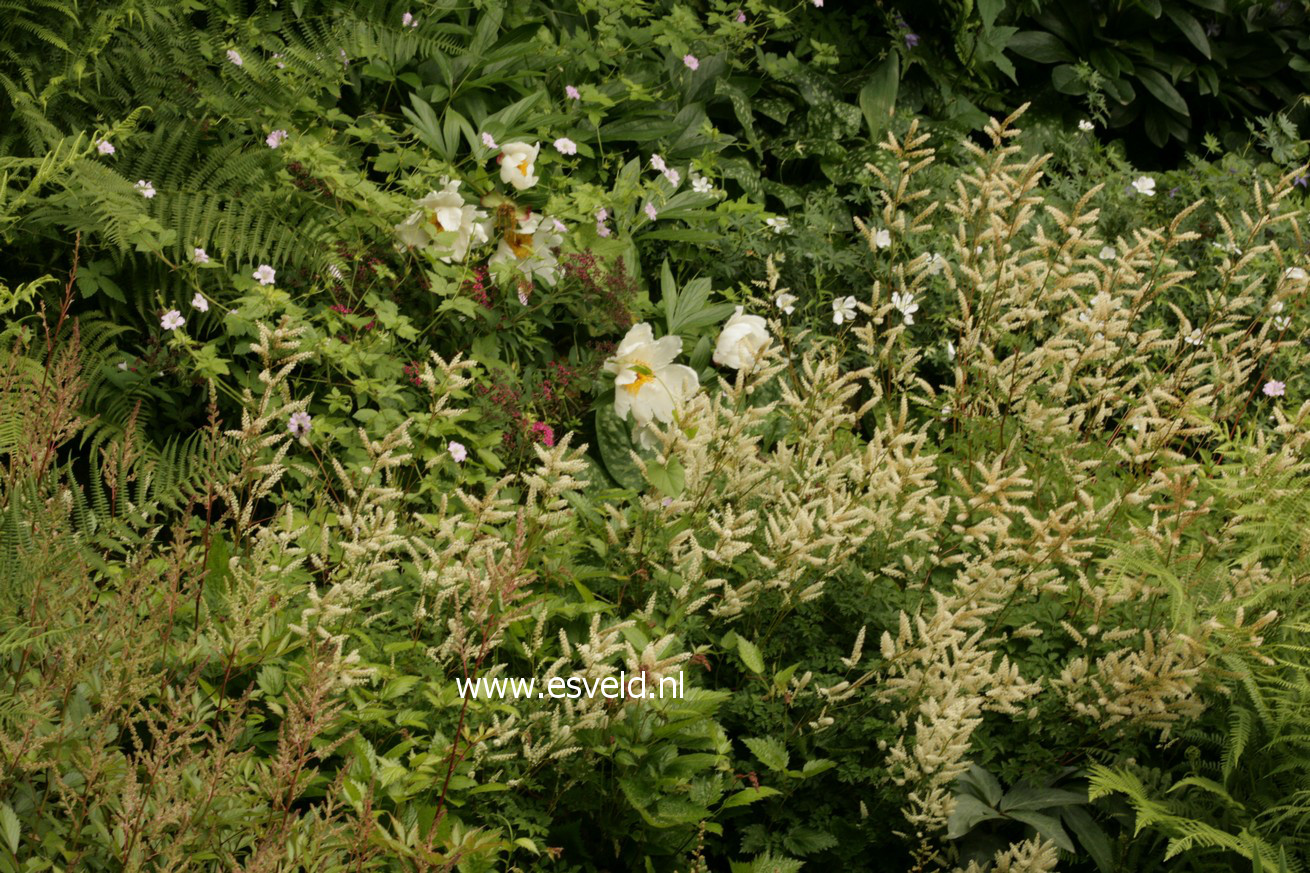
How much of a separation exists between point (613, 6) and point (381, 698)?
9.40 feet

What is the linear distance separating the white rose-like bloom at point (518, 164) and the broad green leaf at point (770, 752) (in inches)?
71.3

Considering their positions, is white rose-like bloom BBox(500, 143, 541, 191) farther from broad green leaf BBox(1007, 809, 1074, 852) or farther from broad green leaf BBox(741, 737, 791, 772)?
broad green leaf BBox(1007, 809, 1074, 852)

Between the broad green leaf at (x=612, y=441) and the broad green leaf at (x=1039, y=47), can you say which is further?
the broad green leaf at (x=1039, y=47)

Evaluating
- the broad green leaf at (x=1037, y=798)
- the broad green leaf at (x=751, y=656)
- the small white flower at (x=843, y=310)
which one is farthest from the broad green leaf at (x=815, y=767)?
the small white flower at (x=843, y=310)

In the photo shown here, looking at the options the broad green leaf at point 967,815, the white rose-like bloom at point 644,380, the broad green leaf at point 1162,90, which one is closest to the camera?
the broad green leaf at point 967,815

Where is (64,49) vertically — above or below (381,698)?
above

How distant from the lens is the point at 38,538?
5.50ft

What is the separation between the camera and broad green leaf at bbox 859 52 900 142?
4535mm

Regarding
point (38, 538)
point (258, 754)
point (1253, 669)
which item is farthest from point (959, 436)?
point (38, 538)

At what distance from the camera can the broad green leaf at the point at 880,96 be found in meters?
4.54

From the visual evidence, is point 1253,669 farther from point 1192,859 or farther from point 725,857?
point 725,857

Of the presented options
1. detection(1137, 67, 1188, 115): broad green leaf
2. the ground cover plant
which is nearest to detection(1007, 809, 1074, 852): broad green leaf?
the ground cover plant

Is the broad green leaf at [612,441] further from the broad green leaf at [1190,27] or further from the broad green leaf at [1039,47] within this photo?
the broad green leaf at [1190,27]

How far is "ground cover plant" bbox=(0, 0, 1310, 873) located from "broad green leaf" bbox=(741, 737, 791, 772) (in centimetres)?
3
